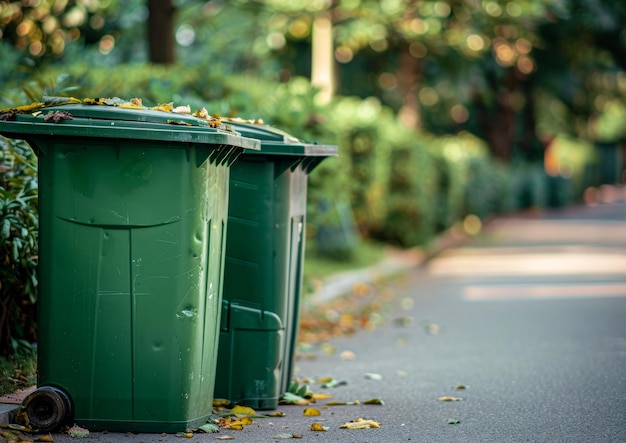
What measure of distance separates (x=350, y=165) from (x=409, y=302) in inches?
185

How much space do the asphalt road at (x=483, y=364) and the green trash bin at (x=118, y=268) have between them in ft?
0.66

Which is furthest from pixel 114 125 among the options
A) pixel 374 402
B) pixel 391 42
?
pixel 391 42

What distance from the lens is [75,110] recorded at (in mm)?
5332

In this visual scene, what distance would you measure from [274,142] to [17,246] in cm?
153

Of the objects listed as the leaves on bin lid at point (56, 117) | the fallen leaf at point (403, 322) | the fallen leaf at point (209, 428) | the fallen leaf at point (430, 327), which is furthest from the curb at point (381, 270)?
the leaves on bin lid at point (56, 117)

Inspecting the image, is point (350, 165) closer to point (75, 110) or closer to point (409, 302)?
point (409, 302)

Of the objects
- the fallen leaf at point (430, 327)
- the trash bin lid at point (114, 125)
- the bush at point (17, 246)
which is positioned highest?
the trash bin lid at point (114, 125)

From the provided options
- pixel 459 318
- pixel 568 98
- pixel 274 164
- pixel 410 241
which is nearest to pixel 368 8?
pixel 410 241

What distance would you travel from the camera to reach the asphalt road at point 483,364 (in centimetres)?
589

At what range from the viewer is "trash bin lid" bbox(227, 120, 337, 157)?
620 centimetres

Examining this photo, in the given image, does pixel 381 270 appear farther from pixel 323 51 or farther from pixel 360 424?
pixel 360 424

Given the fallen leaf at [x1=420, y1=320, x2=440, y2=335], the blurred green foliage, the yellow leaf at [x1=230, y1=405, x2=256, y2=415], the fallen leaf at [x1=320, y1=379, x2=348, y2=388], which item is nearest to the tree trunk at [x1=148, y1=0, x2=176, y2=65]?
the blurred green foliage

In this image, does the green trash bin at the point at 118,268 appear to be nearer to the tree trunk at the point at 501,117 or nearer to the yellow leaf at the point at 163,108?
the yellow leaf at the point at 163,108

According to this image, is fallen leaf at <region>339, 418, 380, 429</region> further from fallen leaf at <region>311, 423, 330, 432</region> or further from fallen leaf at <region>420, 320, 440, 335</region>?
fallen leaf at <region>420, 320, 440, 335</region>
